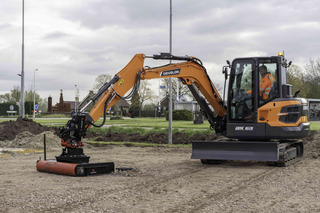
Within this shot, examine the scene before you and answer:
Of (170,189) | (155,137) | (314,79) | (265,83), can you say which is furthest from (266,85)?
(314,79)

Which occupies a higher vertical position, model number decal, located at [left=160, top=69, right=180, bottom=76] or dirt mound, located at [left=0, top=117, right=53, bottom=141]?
model number decal, located at [left=160, top=69, right=180, bottom=76]

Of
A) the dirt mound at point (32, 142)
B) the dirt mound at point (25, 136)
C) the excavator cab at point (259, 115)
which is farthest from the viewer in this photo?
the dirt mound at point (25, 136)

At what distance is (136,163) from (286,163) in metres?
4.32

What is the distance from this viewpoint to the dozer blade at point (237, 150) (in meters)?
10.3

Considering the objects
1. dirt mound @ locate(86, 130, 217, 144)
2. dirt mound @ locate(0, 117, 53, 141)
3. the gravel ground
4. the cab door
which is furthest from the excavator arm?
dirt mound @ locate(0, 117, 53, 141)

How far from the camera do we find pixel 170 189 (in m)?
7.71

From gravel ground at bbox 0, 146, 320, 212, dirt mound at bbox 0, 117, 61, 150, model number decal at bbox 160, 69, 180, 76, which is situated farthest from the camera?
dirt mound at bbox 0, 117, 61, 150

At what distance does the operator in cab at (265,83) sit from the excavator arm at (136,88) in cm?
127

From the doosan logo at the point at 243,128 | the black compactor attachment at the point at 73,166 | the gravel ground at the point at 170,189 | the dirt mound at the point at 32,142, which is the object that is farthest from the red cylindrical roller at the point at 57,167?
the dirt mound at the point at 32,142

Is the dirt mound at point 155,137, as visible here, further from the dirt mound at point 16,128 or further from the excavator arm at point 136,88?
the excavator arm at point 136,88

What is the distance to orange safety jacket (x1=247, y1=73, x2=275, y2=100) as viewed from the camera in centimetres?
1076

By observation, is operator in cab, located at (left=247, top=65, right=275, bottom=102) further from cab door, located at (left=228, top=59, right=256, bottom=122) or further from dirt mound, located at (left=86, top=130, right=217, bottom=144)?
dirt mound, located at (left=86, top=130, right=217, bottom=144)

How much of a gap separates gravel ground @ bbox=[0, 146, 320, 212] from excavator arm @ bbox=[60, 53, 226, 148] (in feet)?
3.80

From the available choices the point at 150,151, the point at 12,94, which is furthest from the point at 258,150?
the point at 12,94
